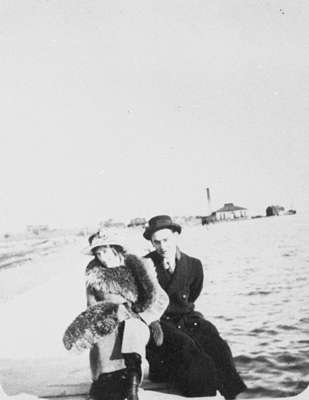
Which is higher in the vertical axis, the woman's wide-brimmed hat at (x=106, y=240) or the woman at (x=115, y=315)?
the woman's wide-brimmed hat at (x=106, y=240)

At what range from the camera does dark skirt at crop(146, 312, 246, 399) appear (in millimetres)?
2172

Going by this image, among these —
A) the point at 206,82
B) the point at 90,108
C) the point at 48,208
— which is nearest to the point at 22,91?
the point at 90,108

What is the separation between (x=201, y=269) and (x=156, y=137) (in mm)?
857

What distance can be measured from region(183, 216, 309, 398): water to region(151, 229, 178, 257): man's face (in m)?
0.19

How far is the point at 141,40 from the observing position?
2.83 metres

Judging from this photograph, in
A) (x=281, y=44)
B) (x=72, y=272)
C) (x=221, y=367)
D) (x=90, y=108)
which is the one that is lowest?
(x=221, y=367)

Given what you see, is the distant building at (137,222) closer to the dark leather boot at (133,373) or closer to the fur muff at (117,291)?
the fur muff at (117,291)

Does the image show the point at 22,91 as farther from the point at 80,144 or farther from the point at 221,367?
the point at 221,367

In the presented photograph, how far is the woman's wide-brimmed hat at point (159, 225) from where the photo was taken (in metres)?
2.27

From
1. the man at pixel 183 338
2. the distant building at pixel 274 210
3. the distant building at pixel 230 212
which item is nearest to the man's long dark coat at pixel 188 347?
the man at pixel 183 338

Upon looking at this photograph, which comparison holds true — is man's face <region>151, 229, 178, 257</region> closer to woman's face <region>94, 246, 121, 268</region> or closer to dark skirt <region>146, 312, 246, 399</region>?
woman's face <region>94, 246, 121, 268</region>

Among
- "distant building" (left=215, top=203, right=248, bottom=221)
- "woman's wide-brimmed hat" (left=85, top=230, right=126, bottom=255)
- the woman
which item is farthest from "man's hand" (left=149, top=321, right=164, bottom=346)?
"distant building" (left=215, top=203, right=248, bottom=221)

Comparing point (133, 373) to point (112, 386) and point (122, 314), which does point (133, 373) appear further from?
point (122, 314)

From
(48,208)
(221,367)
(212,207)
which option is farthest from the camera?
(48,208)
